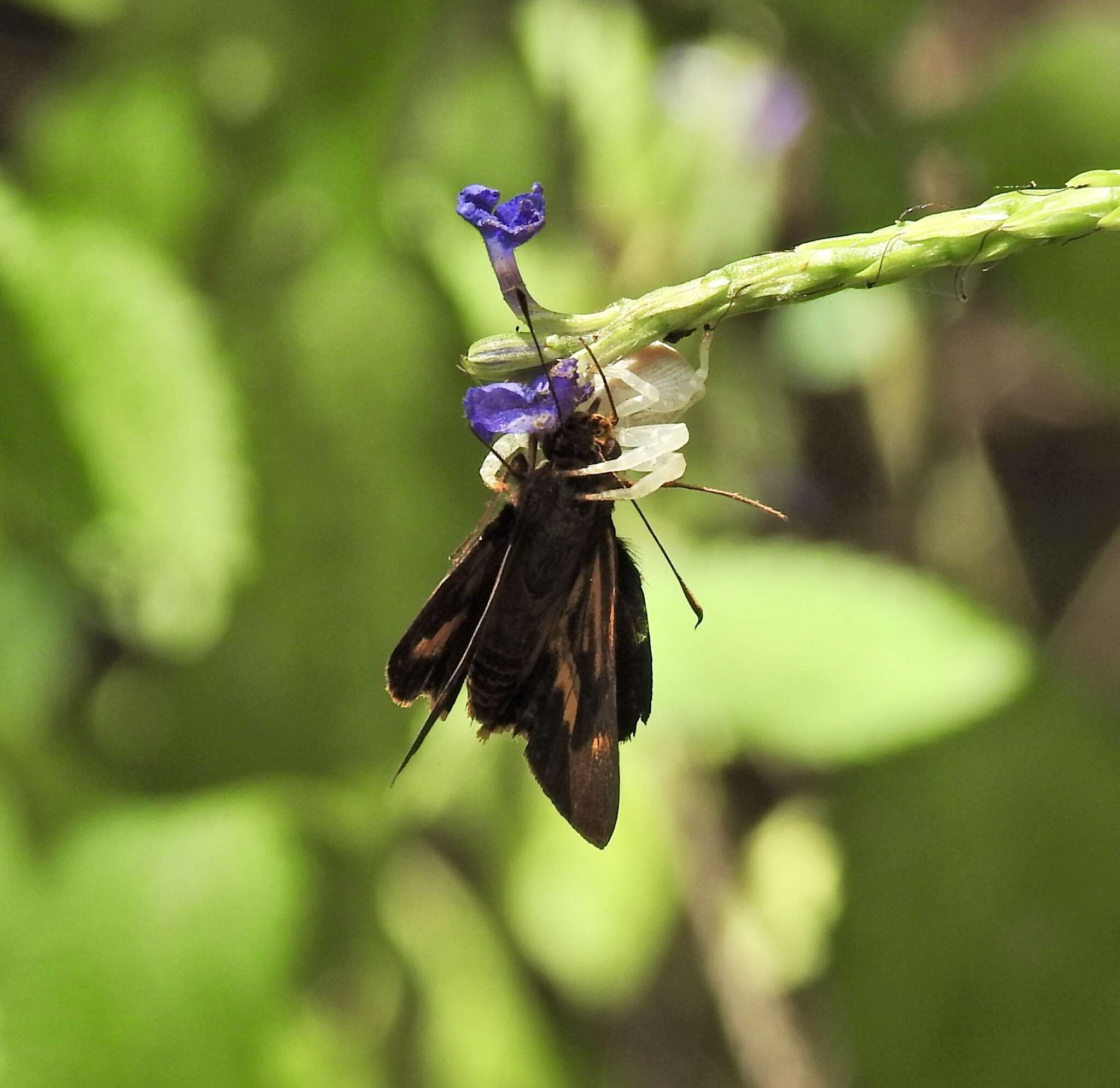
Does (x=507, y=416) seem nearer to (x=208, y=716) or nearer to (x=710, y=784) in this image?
(x=208, y=716)

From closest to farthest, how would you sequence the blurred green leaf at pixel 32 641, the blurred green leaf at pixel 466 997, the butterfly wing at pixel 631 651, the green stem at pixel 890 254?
the green stem at pixel 890 254, the butterfly wing at pixel 631 651, the blurred green leaf at pixel 32 641, the blurred green leaf at pixel 466 997

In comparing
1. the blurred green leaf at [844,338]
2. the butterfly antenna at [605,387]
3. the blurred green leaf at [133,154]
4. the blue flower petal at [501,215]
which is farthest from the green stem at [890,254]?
the blurred green leaf at [844,338]

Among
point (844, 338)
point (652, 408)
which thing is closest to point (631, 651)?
point (652, 408)

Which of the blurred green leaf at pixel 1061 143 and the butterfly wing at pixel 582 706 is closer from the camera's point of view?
the butterfly wing at pixel 582 706

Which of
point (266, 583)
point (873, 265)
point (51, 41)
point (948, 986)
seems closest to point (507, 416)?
point (873, 265)

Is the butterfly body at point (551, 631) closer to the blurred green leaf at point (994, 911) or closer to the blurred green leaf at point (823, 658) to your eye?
the blurred green leaf at point (823, 658)

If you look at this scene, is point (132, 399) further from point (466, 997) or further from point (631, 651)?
point (466, 997)
